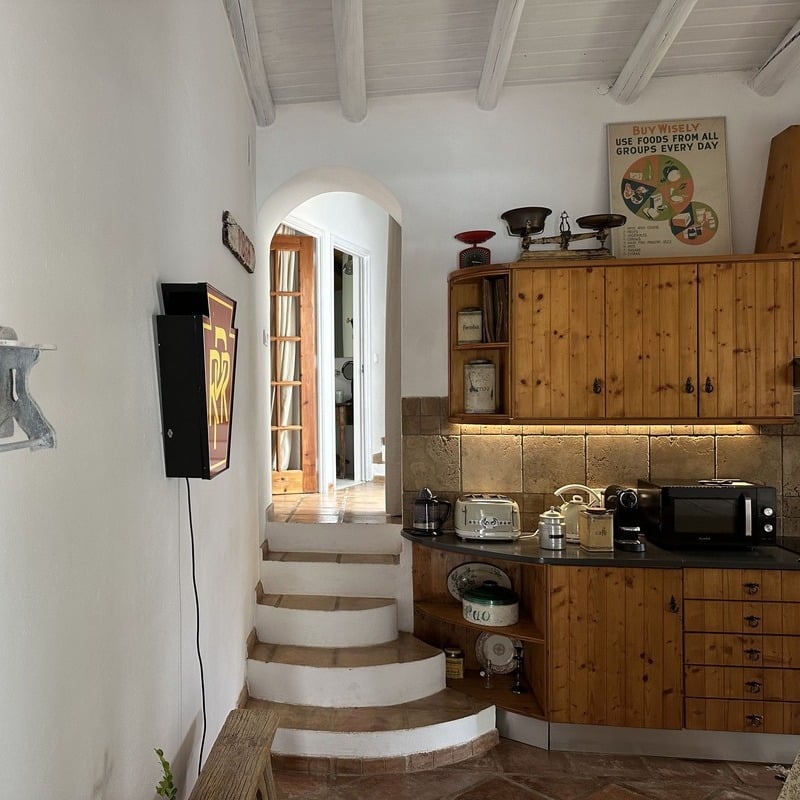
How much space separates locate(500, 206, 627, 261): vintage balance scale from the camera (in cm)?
319

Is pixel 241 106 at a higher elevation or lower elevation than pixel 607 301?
higher

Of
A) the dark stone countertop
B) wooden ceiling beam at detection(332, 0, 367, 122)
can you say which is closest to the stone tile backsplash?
the dark stone countertop

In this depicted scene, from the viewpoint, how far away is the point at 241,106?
3.13 m

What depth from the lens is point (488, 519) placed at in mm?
3213

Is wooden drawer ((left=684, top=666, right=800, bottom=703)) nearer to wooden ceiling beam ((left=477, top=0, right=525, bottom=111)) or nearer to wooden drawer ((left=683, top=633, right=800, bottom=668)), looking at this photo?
wooden drawer ((left=683, top=633, right=800, bottom=668))

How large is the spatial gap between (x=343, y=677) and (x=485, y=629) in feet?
2.39

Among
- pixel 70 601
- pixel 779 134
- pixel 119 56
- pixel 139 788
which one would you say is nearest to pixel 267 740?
pixel 139 788

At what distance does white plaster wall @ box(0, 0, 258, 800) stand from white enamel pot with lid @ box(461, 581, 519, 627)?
4.33ft

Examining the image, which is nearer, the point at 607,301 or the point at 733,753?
the point at 733,753

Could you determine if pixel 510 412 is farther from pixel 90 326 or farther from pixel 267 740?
pixel 90 326

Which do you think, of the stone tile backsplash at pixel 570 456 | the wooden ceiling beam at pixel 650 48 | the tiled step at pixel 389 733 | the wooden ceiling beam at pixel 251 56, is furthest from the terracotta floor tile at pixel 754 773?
the wooden ceiling beam at pixel 251 56

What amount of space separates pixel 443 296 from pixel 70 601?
2646 mm

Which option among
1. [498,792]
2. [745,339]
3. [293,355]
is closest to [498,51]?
[745,339]

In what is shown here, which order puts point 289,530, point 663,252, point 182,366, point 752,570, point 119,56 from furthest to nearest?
point 289,530
point 663,252
point 752,570
point 182,366
point 119,56
